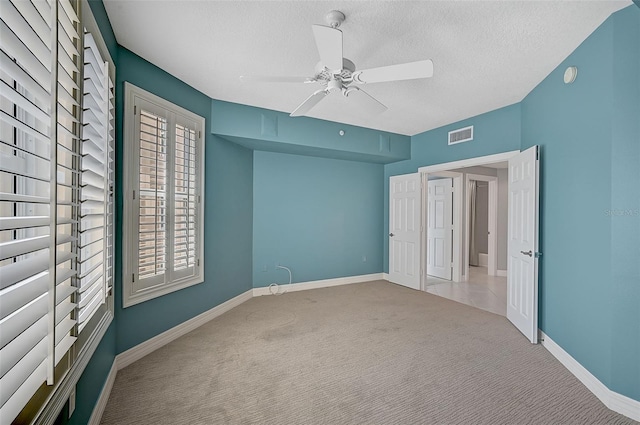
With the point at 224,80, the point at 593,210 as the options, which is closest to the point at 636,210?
the point at 593,210

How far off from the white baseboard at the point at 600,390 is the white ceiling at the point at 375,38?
264 cm

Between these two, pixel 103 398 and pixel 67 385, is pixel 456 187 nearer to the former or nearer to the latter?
pixel 103 398

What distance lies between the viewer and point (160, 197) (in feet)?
9.46

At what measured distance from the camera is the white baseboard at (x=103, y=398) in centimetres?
183

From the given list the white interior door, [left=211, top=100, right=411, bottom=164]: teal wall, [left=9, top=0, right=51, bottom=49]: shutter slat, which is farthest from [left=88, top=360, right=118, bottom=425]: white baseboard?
the white interior door

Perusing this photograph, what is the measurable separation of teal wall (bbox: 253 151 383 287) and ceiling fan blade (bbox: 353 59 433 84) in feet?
9.32

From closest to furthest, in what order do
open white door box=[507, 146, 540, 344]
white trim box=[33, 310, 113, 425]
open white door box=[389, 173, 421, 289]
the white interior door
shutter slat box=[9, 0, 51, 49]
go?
shutter slat box=[9, 0, 51, 49]
white trim box=[33, 310, 113, 425]
open white door box=[507, 146, 540, 344]
open white door box=[389, 173, 421, 289]
the white interior door

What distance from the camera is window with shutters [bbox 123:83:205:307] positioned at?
259cm

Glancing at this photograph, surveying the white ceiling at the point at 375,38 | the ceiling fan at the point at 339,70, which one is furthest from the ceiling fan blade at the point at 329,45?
the white ceiling at the point at 375,38

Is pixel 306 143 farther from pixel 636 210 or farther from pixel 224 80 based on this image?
pixel 636 210

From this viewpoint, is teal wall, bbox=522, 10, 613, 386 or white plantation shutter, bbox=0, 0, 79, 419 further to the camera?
teal wall, bbox=522, 10, 613, 386

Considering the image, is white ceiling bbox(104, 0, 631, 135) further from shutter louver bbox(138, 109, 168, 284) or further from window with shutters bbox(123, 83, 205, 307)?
shutter louver bbox(138, 109, 168, 284)

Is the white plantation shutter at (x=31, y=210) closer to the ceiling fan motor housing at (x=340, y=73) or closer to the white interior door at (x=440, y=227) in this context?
the ceiling fan motor housing at (x=340, y=73)

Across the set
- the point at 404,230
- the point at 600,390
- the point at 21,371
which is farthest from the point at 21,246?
the point at 404,230
